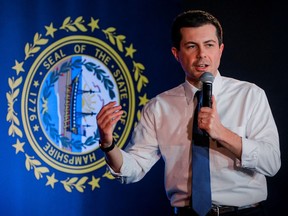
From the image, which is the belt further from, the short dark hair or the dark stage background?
the dark stage background

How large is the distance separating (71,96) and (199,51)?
51.6 inches

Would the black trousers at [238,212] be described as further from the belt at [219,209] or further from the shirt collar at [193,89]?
the shirt collar at [193,89]

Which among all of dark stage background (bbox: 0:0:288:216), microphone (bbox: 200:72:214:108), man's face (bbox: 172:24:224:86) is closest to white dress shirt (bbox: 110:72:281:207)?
man's face (bbox: 172:24:224:86)

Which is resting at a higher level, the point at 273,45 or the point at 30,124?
the point at 273,45

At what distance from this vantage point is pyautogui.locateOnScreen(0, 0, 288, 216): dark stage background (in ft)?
8.81

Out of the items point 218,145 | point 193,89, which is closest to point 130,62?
point 193,89

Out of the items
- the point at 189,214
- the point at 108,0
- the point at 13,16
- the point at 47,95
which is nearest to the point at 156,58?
the point at 108,0

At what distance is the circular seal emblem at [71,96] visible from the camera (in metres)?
2.91

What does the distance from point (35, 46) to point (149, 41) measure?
795mm

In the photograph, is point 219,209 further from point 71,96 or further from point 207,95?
point 71,96

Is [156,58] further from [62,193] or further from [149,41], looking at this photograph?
[62,193]

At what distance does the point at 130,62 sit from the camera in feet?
9.94

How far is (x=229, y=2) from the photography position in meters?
2.81

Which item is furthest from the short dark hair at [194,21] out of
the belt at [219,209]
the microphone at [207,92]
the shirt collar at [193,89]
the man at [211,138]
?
the belt at [219,209]
